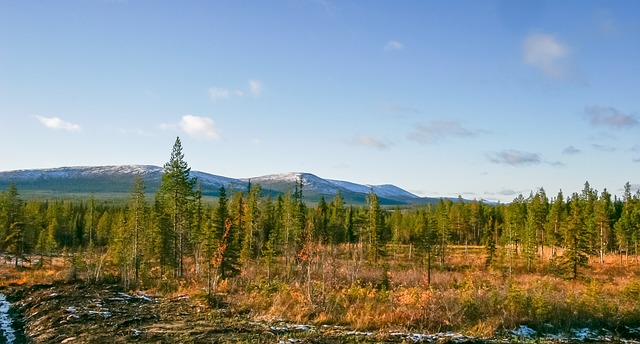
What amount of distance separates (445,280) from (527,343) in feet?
95.3

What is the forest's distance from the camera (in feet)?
71.2

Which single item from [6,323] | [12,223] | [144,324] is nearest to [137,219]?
[6,323]

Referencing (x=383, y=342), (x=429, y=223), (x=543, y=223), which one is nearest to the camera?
(x=383, y=342)

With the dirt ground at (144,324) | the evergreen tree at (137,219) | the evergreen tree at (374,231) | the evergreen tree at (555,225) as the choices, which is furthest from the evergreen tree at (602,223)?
the evergreen tree at (137,219)

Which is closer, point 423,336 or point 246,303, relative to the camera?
point 423,336

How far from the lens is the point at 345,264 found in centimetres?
5312

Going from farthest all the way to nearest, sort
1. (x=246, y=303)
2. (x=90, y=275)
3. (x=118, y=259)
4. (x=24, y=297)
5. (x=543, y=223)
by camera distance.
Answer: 1. (x=543, y=223)
2. (x=118, y=259)
3. (x=90, y=275)
4. (x=24, y=297)
5. (x=246, y=303)

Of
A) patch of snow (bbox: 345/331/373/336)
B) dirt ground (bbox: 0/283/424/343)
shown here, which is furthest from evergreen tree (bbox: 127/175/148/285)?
patch of snow (bbox: 345/331/373/336)

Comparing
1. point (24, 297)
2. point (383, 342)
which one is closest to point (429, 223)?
point (383, 342)

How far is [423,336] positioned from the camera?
1852 cm

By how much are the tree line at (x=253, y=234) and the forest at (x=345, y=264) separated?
22cm

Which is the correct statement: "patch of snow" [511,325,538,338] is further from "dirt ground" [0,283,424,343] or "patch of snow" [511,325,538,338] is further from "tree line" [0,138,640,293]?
"tree line" [0,138,640,293]

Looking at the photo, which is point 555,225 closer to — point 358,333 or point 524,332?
point 524,332

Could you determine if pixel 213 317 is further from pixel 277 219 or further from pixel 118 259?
pixel 277 219
